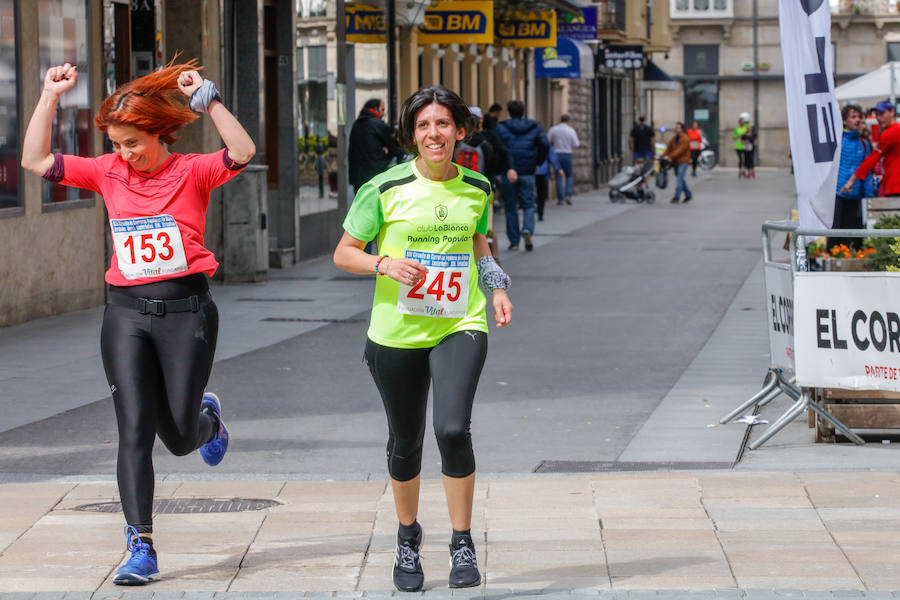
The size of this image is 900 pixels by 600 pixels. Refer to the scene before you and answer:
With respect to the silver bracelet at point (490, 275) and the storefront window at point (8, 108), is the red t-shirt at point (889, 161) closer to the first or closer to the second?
the storefront window at point (8, 108)

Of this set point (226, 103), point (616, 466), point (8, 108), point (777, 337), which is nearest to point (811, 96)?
point (777, 337)

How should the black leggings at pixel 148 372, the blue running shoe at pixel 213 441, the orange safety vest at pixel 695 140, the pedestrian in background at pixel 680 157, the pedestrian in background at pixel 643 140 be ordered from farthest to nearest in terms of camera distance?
the orange safety vest at pixel 695 140 → the pedestrian in background at pixel 643 140 → the pedestrian in background at pixel 680 157 → the blue running shoe at pixel 213 441 → the black leggings at pixel 148 372

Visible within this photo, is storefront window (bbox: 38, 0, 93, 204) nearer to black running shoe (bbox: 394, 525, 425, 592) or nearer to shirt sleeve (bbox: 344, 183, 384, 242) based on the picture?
shirt sleeve (bbox: 344, 183, 384, 242)

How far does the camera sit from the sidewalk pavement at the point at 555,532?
5.48 metres

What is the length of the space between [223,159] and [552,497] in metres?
2.12

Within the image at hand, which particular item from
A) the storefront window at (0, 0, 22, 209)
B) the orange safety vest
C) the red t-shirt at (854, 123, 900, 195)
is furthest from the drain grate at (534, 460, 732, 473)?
the orange safety vest

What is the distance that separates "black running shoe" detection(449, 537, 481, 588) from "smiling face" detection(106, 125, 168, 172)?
1615 millimetres

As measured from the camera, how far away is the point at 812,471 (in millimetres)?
7430

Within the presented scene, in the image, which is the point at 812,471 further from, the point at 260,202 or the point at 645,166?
the point at 645,166

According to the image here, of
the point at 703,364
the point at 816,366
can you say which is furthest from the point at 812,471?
the point at 703,364

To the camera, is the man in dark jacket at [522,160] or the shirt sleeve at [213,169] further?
the man in dark jacket at [522,160]

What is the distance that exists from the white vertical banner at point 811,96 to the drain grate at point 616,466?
5.68ft

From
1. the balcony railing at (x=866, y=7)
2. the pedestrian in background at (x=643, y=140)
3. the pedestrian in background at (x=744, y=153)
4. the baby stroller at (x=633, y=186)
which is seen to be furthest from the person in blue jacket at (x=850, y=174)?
the balcony railing at (x=866, y=7)

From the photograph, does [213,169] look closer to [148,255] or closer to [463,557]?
[148,255]
